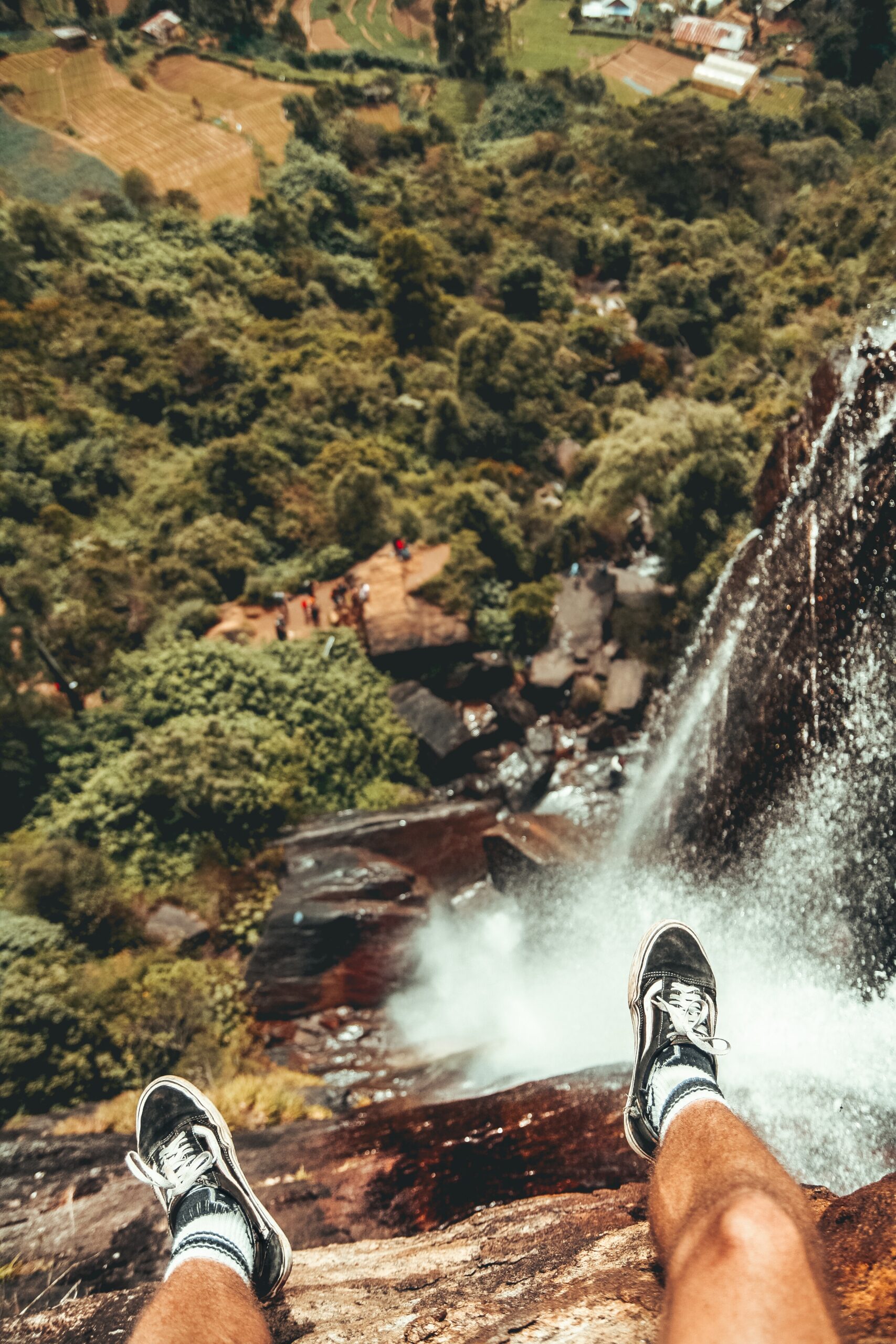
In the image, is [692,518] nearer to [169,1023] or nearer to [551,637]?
[551,637]

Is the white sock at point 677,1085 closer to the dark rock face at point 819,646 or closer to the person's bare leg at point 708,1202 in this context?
the person's bare leg at point 708,1202

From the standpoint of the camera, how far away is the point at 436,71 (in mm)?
52438

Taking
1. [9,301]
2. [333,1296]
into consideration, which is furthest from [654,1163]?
[9,301]

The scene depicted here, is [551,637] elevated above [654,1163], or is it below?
below

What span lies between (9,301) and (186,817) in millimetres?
23407

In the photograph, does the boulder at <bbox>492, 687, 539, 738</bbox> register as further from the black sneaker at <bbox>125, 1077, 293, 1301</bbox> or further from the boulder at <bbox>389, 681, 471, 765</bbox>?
the black sneaker at <bbox>125, 1077, 293, 1301</bbox>

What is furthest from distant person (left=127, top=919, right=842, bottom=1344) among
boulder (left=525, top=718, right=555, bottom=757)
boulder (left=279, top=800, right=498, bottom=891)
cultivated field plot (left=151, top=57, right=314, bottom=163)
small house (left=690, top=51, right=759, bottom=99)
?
small house (left=690, top=51, right=759, bottom=99)

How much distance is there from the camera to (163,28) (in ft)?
143

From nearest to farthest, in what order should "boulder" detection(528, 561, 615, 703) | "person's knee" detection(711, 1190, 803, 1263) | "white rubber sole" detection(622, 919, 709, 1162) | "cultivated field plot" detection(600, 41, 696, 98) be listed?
"person's knee" detection(711, 1190, 803, 1263) → "white rubber sole" detection(622, 919, 709, 1162) → "boulder" detection(528, 561, 615, 703) → "cultivated field plot" detection(600, 41, 696, 98)

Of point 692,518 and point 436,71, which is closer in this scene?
point 692,518

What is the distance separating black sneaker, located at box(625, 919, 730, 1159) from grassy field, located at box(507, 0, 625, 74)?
68.8 meters

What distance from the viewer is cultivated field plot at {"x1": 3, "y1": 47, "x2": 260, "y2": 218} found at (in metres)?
34.9

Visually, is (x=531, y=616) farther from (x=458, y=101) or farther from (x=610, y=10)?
(x=610, y=10)

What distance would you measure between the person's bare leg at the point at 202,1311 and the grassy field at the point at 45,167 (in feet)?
142
